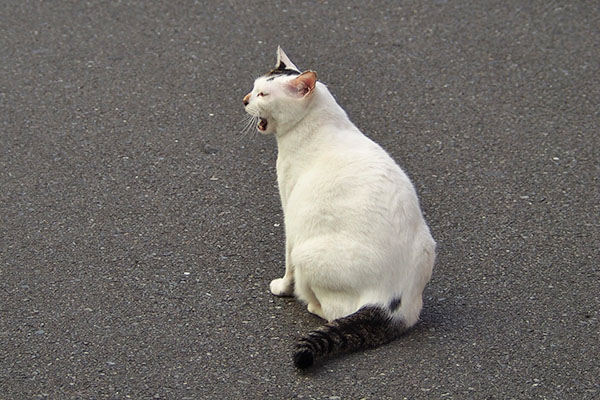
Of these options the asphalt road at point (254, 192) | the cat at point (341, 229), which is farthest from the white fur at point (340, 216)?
the asphalt road at point (254, 192)

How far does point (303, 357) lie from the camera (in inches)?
143

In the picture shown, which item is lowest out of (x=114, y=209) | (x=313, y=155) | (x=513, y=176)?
(x=513, y=176)

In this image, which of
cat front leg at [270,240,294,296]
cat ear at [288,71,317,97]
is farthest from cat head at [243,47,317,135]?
cat front leg at [270,240,294,296]

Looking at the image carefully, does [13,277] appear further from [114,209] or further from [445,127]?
[445,127]

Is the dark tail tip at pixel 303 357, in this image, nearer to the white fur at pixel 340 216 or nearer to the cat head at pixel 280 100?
the white fur at pixel 340 216

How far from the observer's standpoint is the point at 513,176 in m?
5.41

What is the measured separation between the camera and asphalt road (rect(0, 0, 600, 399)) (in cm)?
378

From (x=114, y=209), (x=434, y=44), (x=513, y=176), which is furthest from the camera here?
(x=434, y=44)

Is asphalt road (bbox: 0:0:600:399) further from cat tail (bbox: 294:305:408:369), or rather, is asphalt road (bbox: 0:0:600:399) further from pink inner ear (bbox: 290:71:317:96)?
pink inner ear (bbox: 290:71:317:96)

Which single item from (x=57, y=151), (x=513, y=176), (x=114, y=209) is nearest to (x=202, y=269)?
(x=114, y=209)

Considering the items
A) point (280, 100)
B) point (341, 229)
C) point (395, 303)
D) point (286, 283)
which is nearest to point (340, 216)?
point (341, 229)

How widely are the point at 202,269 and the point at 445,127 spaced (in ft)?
7.10

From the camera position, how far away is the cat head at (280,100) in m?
4.13

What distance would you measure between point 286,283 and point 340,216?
0.55 metres
